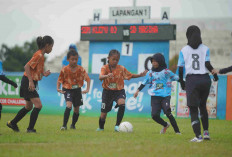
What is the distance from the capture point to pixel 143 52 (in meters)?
22.1

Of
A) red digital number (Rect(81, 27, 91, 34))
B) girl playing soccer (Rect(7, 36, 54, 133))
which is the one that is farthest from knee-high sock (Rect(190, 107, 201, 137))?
red digital number (Rect(81, 27, 91, 34))

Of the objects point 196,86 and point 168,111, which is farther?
point 168,111

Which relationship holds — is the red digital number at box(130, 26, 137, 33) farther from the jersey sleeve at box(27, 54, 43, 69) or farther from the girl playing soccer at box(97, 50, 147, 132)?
the jersey sleeve at box(27, 54, 43, 69)

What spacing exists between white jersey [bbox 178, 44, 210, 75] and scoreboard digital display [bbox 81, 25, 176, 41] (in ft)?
42.7

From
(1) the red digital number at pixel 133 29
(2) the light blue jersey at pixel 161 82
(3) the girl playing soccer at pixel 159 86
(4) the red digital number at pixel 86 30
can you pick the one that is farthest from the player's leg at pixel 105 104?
(4) the red digital number at pixel 86 30

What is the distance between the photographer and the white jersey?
25.3ft

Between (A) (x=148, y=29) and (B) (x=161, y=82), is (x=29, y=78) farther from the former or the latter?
(A) (x=148, y=29)

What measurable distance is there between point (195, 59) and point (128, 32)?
14.1 metres

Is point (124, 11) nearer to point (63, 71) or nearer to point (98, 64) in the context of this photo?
point (98, 64)

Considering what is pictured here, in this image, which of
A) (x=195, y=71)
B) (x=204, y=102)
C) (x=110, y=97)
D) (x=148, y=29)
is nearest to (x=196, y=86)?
(x=195, y=71)

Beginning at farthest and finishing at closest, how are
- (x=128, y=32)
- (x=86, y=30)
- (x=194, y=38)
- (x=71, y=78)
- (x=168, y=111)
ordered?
(x=86, y=30) < (x=128, y=32) < (x=71, y=78) < (x=168, y=111) < (x=194, y=38)

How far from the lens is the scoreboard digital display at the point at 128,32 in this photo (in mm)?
20953

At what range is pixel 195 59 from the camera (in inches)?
305

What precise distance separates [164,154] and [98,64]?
17167 millimetres
